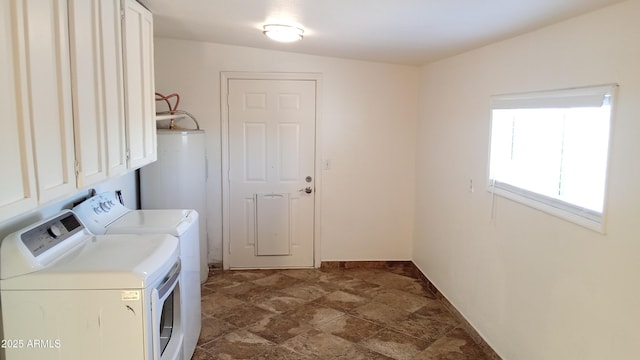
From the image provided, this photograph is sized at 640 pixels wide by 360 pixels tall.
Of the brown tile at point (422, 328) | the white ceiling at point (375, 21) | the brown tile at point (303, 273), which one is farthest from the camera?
the brown tile at point (303, 273)

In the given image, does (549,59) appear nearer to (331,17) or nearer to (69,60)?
(331,17)

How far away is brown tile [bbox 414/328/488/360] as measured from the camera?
3137mm

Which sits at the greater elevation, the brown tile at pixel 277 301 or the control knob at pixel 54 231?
the control knob at pixel 54 231

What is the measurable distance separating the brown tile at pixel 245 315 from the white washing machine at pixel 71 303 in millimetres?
1545

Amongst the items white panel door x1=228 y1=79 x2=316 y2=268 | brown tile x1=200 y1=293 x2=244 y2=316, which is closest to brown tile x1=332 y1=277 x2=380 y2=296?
white panel door x1=228 y1=79 x2=316 y2=268

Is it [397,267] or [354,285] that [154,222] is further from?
[397,267]

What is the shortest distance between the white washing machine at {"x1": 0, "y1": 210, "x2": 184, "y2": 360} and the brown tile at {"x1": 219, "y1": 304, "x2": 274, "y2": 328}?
1.54 m

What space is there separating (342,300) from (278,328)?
768 mm

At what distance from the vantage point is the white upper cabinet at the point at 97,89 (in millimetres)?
1952

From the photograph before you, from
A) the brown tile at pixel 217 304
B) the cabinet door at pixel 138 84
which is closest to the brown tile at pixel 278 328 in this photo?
the brown tile at pixel 217 304

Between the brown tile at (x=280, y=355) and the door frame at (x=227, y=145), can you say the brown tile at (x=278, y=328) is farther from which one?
the door frame at (x=227, y=145)

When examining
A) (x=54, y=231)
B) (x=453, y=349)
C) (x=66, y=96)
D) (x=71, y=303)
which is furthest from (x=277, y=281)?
(x=66, y=96)

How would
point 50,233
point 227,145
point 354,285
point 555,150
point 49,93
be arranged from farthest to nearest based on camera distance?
point 227,145 → point 354,285 → point 555,150 → point 50,233 → point 49,93

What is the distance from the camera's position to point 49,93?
1.72 m
